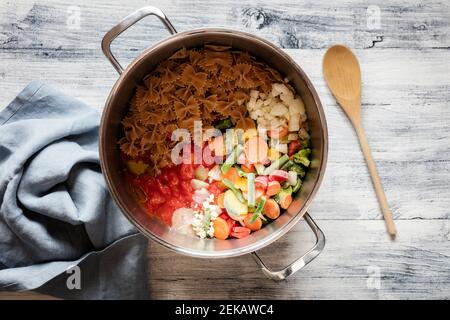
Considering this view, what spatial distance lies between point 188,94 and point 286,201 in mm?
390

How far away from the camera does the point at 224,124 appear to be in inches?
49.7

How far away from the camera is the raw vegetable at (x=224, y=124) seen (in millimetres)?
1263

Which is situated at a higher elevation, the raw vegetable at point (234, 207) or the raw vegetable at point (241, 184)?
the raw vegetable at point (241, 184)

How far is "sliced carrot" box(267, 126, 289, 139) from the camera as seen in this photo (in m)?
1.26

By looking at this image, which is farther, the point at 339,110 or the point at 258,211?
the point at 339,110

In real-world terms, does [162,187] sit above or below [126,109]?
below

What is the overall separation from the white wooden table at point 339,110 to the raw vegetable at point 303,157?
0.44 feet

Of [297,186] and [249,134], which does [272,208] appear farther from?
[249,134]

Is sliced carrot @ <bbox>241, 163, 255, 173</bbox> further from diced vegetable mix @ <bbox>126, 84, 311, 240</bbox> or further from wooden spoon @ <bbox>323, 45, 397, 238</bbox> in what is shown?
wooden spoon @ <bbox>323, 45, 397, 238</bbox>

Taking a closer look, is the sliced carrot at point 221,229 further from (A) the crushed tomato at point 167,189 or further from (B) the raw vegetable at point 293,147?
(B) the raw vegetable at point 293,147

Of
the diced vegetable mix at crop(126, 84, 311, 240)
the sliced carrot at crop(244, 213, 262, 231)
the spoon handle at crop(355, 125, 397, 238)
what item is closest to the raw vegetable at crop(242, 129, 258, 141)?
the diced vegetable mix at crop(126, 84, 311, 240)

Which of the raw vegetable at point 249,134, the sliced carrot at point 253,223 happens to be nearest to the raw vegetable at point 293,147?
the raw vegetable at point 249,134

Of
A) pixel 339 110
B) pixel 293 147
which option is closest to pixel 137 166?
pixel 293 147

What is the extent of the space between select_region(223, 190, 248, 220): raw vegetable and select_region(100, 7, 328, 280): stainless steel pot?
63 millimetres
